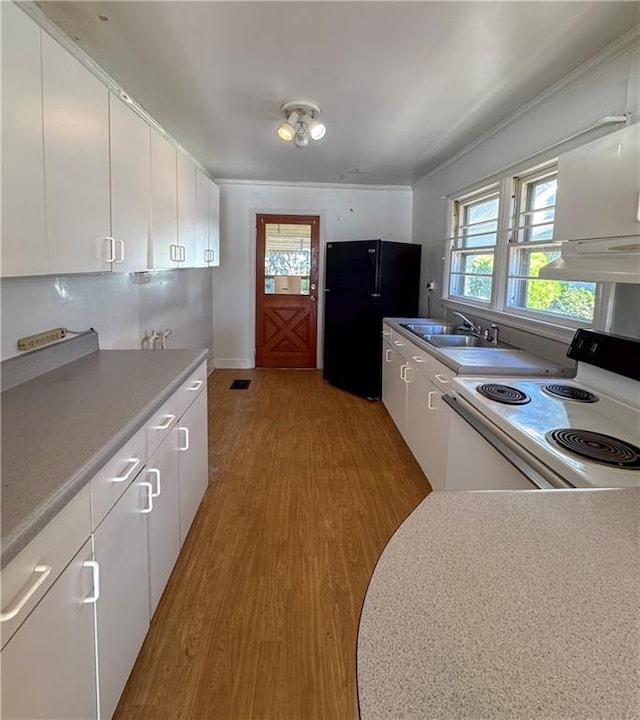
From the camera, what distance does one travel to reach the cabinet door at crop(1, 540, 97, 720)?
33.1 inches

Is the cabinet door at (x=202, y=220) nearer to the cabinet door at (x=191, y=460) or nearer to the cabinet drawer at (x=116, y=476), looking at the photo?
the cabinet door at (x=191, y=460)

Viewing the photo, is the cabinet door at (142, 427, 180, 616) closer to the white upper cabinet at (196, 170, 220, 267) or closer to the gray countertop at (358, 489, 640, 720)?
the gray countertop at (358, 489, 640, 720)

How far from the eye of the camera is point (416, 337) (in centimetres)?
330

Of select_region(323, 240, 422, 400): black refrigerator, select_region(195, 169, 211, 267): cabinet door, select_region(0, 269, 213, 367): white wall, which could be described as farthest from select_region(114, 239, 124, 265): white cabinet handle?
select_region(323, 240, 422, 400): black refrigerator

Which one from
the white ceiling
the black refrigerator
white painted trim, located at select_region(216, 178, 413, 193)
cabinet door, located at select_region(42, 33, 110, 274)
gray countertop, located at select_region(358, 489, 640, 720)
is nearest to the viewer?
gray countertop, located at select_region(358, 489, 640, 720)

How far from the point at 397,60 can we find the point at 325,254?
135 inches

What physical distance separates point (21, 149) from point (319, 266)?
4769 millimetres

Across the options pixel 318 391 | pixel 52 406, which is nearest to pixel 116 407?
pixel 52 406

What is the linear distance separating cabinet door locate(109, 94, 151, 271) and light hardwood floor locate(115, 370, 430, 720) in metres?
1.43

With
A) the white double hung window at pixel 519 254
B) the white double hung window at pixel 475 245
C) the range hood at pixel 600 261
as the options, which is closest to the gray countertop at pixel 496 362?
the white double hung window at pixel 519 254

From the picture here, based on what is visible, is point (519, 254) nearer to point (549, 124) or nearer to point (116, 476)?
point (549, 124)

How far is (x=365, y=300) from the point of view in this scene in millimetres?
4852

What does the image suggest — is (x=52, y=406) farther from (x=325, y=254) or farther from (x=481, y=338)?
(x=325, y=254)

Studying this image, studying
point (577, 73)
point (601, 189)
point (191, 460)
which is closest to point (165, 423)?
point (191, 460)
